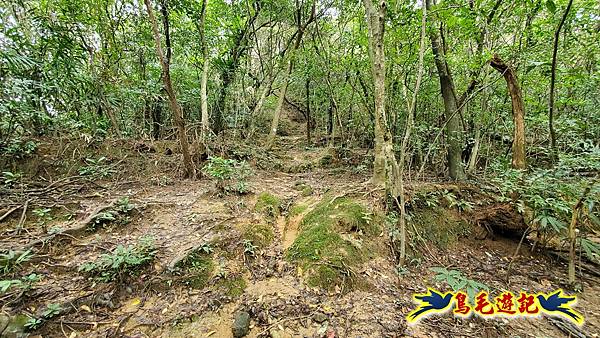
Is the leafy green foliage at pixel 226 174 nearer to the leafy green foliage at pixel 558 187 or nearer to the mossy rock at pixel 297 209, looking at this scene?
the mossy rock at pixel 297 209

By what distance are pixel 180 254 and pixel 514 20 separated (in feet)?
27.2

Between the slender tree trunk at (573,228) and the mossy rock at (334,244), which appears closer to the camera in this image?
the slender tree trunk at (573,228)

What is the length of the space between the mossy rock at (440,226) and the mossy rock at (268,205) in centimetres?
267

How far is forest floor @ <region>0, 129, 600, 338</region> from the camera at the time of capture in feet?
9.82

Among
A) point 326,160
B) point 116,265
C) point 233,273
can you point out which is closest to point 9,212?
point 116,265

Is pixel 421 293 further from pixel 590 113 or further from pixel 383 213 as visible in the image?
pixel 590 113

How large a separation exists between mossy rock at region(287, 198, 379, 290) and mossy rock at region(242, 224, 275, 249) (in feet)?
1.59

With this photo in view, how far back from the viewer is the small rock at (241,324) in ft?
9.65

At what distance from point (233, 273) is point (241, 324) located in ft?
2.78

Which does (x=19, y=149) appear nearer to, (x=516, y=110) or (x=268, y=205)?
(x=268, y=205)

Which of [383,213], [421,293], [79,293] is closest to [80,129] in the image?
[79,293]

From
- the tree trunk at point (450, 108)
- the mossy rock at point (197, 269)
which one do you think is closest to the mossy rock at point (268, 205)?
the mossy rock at point (197, 269)

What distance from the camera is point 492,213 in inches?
204
